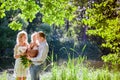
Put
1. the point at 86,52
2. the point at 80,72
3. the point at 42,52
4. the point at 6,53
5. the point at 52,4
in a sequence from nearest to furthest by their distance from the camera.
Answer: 1. the point at 52,4
2. the point at 42,52
3. the point at 80,72
4. the point at 6,53
5. the point at 86,52

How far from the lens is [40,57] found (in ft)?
23.3

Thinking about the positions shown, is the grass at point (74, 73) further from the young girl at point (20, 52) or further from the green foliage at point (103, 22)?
the green foliage at point (103, 22)

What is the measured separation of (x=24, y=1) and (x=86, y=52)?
1019 inches

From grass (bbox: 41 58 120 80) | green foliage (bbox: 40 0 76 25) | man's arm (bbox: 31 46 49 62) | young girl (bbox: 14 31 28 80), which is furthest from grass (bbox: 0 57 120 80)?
green foliage (bbox: 40 0 76 25)

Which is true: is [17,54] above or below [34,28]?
above

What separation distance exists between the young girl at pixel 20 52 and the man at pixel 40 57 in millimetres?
303

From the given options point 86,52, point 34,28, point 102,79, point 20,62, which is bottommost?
point 86,52

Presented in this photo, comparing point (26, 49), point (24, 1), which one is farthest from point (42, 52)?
point (24, 1)

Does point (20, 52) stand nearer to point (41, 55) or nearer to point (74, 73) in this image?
point (41, 55)

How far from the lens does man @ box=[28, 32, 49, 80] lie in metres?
7.11

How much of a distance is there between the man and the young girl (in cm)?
30

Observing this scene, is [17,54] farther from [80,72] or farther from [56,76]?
[80,72]

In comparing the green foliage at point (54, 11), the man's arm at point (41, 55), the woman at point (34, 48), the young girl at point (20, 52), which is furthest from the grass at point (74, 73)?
the green foliage at point (54, 11)

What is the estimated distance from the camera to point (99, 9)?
766cm
